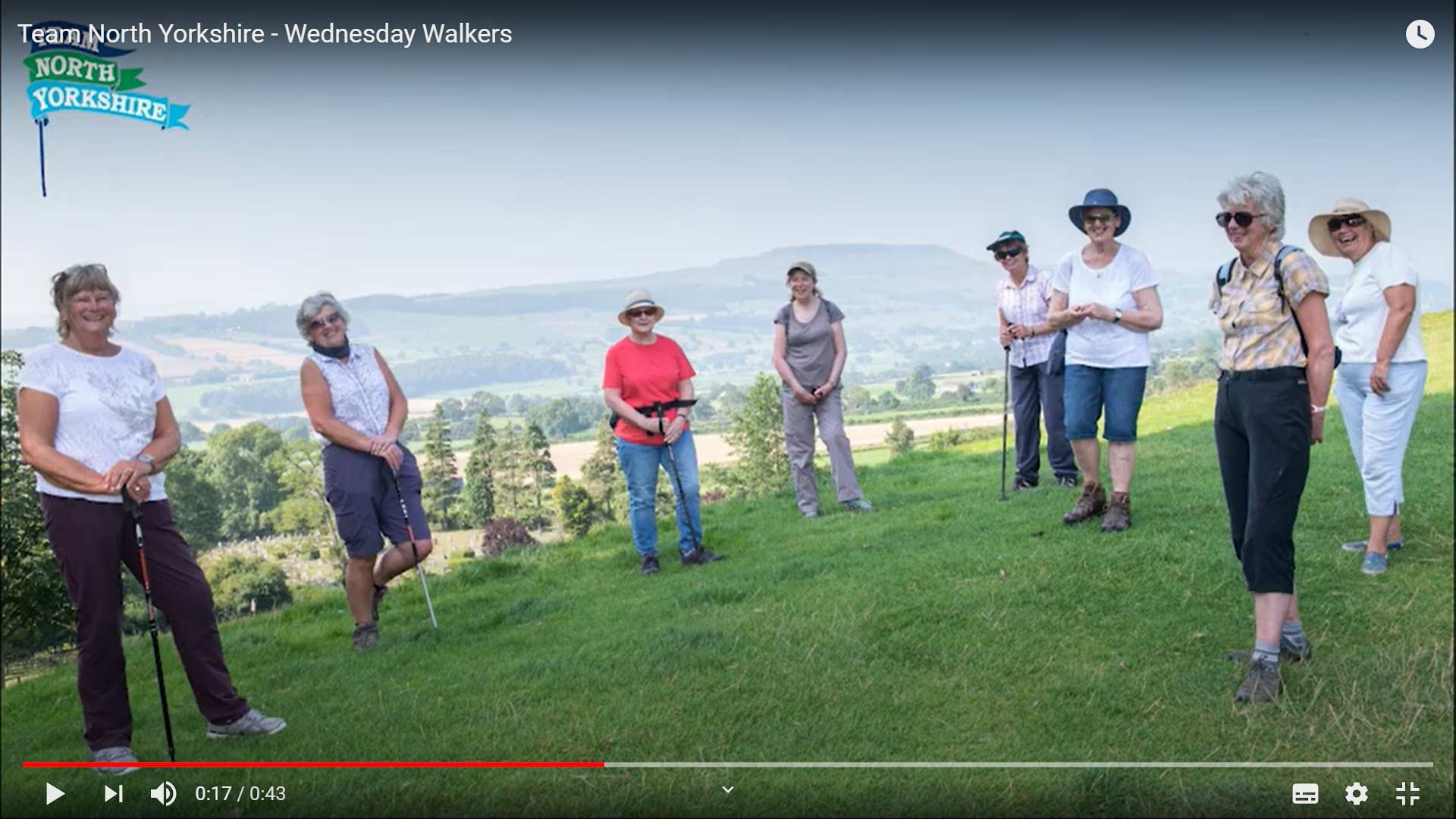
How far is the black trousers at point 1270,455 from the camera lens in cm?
353

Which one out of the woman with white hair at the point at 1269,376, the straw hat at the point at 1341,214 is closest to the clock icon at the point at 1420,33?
the woman with white hair at the point at 1269,376

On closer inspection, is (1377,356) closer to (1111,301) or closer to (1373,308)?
(1373,308)

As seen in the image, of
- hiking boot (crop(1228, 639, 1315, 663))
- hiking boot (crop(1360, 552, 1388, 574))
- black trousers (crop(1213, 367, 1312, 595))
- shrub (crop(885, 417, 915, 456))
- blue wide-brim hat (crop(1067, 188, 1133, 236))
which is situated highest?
blue wide-brim hat (crop(1067, 188, 1133, 236))

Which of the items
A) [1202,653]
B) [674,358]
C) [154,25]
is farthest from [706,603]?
[154,25]

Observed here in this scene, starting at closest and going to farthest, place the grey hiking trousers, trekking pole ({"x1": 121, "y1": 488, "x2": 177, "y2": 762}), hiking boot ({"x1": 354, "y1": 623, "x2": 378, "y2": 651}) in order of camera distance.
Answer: trekking pole ({"x1": 121, "y1": 488, "x2": 177, "y2": 762}), hiking boot ({"x1": 354, "y1": 623, "x2": 378, "y2": 651}), the grey hiking trousers

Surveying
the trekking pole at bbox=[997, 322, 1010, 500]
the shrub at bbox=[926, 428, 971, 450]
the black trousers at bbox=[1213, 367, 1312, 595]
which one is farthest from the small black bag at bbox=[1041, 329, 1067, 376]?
the black trousers at bbox=[1213, 367, 1312, 595]

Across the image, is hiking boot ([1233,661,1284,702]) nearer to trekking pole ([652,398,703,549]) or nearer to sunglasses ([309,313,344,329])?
trekking pole ([652,398,703,549])

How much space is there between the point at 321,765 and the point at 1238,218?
12.1 feet

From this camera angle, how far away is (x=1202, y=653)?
389 cm

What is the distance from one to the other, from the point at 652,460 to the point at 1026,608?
2.67 meters

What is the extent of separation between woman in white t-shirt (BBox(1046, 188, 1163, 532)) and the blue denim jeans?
7.19 ft

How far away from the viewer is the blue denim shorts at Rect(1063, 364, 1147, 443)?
18.2ft
